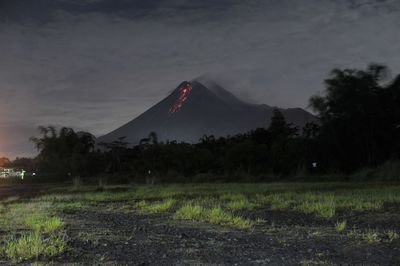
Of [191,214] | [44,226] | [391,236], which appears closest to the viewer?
[391,236]

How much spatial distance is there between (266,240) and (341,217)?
5.86 m

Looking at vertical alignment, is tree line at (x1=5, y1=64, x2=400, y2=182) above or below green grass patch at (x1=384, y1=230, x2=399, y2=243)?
above

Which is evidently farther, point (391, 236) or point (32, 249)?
point (391, 236)

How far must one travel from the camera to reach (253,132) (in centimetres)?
9500

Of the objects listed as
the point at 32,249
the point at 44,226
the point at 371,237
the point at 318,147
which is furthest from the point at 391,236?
the point at 318,147

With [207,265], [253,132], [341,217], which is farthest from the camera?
[253,132]

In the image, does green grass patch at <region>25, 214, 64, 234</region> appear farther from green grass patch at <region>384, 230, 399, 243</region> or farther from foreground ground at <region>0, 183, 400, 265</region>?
green grass patch at <region>384, 230, 399, 243</region>

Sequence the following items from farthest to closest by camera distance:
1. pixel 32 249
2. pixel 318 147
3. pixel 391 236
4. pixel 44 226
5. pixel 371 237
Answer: pixel 318 147
pixel 44 226
pixel 391 236
pixel 371 237
pixel 32 249

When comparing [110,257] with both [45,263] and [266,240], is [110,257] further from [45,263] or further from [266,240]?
[266,240]

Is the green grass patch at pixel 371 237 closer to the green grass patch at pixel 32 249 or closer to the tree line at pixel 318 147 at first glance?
the green grass patch at pixel 32 249

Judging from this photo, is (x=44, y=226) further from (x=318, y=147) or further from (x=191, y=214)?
(x=318, y=147)

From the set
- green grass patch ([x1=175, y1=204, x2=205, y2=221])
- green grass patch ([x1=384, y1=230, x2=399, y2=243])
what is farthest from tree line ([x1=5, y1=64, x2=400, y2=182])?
green grass patch ([x1=384, y1=230, x2=399, y2=243])

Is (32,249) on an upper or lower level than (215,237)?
upper

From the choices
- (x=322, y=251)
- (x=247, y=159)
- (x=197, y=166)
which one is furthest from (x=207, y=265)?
(x=197, y=166)
